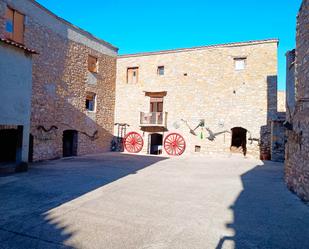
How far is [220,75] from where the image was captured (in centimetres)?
1588

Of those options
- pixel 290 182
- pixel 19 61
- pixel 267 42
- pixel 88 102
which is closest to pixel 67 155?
pixel 88 102

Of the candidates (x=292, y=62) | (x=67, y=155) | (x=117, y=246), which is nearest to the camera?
(x=117, y=246)

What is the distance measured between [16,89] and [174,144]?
1061cm

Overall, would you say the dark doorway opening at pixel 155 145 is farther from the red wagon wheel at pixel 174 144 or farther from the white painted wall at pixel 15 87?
the white painted wall at pixel 15 87

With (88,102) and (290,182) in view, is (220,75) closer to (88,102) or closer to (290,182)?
(88,102)

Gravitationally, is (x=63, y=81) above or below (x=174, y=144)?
above

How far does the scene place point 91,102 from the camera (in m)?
16.1

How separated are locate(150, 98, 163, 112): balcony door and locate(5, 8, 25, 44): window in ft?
29.8

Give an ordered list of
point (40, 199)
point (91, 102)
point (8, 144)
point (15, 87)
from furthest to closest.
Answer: point (91, 102) < point (8, 144) < point (15, 87) < point (40, 199)

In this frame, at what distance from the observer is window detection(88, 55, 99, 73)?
15727 millimetres

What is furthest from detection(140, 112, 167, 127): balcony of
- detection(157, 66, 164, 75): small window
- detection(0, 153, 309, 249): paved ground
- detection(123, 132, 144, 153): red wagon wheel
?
detection(0, 153, 309, 249): paved ground

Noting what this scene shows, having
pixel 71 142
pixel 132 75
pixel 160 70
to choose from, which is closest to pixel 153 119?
pixel 160 70

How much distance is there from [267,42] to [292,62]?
7.56 m

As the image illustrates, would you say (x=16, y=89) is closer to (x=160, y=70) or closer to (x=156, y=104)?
(x=156, y=104)
